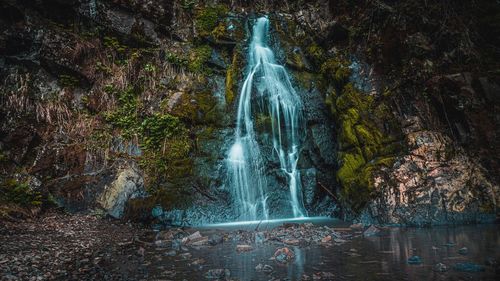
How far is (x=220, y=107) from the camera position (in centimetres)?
1012

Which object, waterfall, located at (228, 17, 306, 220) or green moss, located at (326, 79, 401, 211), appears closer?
green moss, located at (326, 79, 401, 211)

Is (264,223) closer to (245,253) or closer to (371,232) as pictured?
(371,232)

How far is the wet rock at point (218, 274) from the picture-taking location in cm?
429

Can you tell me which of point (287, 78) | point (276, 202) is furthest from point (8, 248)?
point (287, 78)

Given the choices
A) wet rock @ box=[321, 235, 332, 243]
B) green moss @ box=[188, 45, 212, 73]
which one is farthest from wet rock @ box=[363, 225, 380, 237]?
green moss @ box=[188, 45, 212, 73]

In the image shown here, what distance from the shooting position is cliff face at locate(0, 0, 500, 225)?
309 inches

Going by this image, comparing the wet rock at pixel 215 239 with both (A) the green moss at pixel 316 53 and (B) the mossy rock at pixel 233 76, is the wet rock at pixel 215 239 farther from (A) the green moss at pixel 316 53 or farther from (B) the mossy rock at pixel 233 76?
(A) the green moss at pixel 316 53

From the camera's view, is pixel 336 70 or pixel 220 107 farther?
pixel 220 107

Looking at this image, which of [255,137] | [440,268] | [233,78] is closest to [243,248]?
[440,268]

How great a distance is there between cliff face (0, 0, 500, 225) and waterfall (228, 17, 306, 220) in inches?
10.8

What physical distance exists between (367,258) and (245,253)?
1848 mm

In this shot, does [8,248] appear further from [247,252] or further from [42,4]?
[42,4]

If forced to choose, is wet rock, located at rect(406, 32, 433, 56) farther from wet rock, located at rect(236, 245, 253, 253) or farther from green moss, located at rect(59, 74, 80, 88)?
green moss, located at rect(59, 74, 80, 88)

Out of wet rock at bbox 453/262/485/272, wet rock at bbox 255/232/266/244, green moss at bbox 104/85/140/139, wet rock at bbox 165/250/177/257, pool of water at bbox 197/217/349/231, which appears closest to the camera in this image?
wet rock at bbox 453/262/485/272
